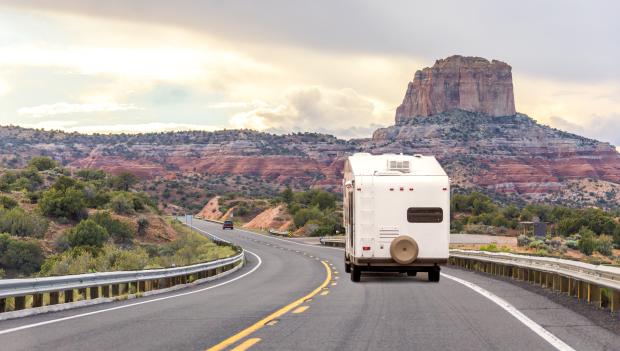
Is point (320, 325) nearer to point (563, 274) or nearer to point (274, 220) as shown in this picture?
point (563, 274)

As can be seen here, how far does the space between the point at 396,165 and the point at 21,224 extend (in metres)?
38.1

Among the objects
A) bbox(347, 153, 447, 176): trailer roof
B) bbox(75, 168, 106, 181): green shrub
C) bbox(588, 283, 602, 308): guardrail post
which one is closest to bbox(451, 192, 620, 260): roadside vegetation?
bbox(347, 153, 447, 176): trailer roof

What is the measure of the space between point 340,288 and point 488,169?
164300 mm

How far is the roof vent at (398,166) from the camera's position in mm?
20672

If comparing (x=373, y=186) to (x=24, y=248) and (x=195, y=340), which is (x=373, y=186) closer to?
(x=195, y=340)

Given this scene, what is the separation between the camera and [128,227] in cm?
6025

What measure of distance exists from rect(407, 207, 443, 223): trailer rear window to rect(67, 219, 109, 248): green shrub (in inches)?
1338

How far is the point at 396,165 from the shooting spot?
20.7 m

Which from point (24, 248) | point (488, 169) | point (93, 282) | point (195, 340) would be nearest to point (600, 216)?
point (24, 248)

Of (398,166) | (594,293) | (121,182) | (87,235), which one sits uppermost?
(121,182)

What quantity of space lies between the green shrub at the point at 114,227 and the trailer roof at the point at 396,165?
4022cm

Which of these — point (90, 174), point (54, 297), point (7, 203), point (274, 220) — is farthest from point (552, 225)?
point (54, 297)

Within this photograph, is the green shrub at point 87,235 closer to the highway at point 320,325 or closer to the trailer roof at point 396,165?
the trailer roof at point 396,165

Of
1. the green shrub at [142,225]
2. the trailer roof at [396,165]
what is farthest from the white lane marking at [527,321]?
the green shrub at [142,225]
